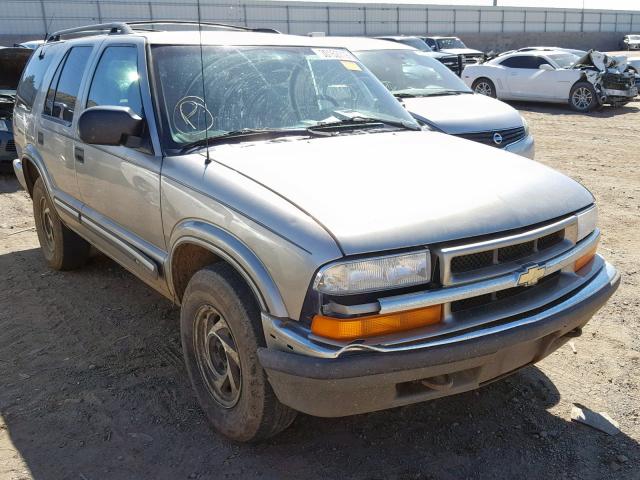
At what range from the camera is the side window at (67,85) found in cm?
467

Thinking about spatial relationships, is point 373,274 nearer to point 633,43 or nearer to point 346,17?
point 346,17

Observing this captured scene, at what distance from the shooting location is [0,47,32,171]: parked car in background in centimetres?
956

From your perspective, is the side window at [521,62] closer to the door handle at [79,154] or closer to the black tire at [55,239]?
the black tire at [55,239]

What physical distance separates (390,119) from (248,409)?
2101 millimetres

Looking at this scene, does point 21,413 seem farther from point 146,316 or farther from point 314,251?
point 314,251

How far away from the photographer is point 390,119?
165 inches

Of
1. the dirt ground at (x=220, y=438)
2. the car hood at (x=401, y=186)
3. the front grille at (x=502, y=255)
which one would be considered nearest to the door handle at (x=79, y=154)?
the dirt ground at (x=220, y=438)

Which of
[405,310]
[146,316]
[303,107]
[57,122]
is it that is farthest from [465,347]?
[57,122]

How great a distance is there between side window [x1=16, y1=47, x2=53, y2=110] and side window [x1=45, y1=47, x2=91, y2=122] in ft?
1.33

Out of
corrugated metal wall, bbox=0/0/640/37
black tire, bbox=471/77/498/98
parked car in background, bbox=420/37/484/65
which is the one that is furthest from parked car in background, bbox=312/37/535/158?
corrugated metal wall, bbox=0/0/640/37

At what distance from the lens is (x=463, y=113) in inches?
306

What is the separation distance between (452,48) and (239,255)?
2775 cm

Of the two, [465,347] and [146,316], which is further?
[146,316]

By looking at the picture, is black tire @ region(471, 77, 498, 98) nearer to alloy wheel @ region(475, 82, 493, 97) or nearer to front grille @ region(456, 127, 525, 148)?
alloy wheel @ region(475, 82, 493, 97)
